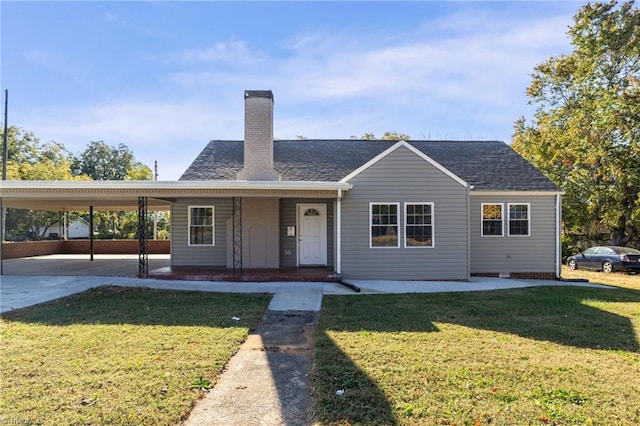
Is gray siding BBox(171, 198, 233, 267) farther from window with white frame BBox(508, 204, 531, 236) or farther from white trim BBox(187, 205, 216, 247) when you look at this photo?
window with white frame BBox(508, 204, 531, 236)

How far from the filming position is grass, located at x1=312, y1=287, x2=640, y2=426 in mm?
3400

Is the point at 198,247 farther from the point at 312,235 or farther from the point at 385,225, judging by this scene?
the point at 385,225

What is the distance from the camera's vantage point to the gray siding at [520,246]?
1259 centimetres

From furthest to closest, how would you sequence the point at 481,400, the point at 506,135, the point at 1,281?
the point at 506,135
the point at 1,281
the point at 481,400

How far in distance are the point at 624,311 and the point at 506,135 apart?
21.9 metres

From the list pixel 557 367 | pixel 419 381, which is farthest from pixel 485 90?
pixel 419 381

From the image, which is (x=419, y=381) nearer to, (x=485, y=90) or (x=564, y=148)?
(x=485, y=90)

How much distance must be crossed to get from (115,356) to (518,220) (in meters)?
12.3

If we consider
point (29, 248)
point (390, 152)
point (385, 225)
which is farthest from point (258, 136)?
point (29, 248)

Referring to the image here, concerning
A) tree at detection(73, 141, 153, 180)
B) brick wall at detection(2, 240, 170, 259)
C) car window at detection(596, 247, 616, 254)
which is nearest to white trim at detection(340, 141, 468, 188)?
car window at detection(596, 247, 616, 254)

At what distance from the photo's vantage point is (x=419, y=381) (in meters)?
4.03

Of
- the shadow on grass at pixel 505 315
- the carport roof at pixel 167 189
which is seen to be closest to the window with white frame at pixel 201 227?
the carport roof at pixel 167 189

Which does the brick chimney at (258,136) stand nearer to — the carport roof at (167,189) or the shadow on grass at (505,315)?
the carport roof at (167,189)

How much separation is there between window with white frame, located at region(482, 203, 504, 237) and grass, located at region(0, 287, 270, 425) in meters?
8.25
